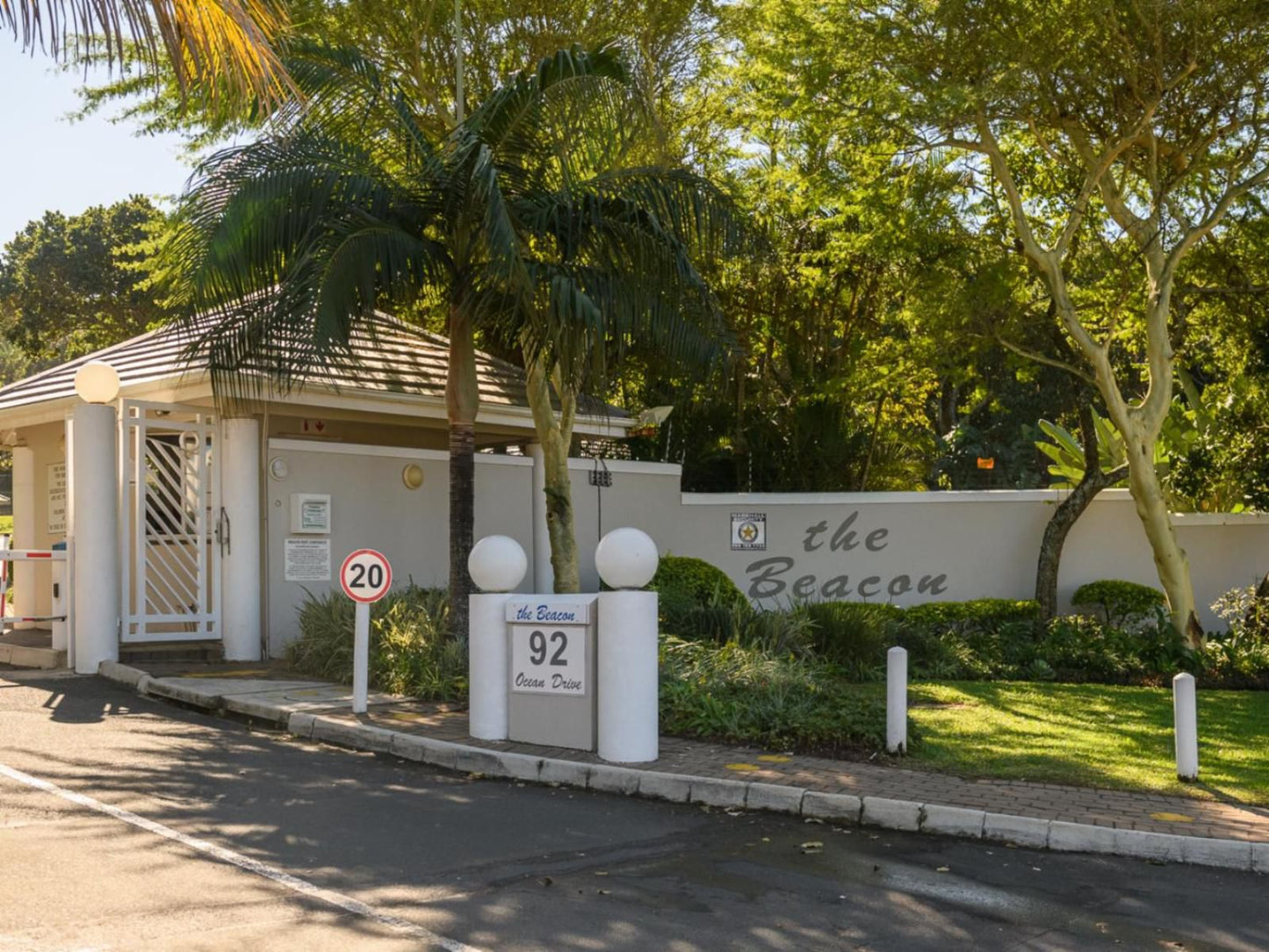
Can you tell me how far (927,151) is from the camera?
17234mm

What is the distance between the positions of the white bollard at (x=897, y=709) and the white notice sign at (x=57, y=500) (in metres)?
12.3

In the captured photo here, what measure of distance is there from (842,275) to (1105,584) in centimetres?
691

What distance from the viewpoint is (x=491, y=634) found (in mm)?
10477

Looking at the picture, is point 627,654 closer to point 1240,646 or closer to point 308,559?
point 308,559

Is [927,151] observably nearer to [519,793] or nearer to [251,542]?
[251,542]

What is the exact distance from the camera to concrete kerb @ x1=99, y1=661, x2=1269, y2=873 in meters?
7.47

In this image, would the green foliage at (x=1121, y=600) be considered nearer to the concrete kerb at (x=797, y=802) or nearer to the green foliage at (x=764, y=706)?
the green foliage at (x=764, y=706)

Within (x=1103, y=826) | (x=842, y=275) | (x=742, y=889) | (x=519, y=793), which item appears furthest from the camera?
(x=842, y=275)

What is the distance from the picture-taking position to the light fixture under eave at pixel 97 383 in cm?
1370

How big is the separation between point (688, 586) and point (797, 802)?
9.66 meters

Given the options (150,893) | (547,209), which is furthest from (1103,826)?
(547,209)

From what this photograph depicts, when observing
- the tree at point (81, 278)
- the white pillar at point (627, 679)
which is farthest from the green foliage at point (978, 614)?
the tree at point (81, 278)

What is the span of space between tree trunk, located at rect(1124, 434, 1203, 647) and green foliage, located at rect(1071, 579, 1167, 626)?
221 centimetres

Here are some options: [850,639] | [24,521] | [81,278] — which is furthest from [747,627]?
[81,278]
